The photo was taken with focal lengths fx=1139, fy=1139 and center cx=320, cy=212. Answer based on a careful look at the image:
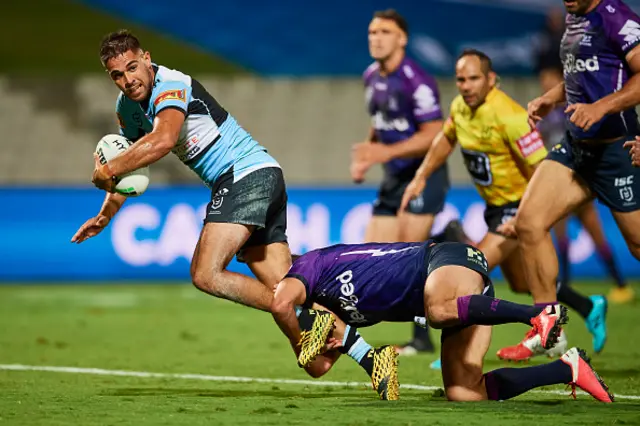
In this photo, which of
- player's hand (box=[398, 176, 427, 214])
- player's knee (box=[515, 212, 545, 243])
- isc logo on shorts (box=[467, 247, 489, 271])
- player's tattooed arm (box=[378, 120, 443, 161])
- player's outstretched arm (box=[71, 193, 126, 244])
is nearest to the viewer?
isc logo on shorts (box=[467, 247, 489, 271])

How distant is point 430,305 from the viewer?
5988mm

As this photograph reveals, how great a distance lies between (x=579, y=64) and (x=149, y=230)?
8.95m

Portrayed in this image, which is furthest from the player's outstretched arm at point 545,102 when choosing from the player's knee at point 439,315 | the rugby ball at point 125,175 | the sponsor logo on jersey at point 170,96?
the rugby ball at point 125,175

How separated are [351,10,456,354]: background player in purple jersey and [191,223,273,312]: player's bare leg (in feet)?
7.86

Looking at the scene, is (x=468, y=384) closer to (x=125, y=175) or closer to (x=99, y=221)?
(x=125, y=175)

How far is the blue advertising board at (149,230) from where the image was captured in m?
15.0

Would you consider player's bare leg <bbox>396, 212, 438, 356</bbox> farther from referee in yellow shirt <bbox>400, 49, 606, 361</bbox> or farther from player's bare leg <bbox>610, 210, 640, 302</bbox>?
player's bare leg <bbox>610, 210, 640, 302</bbox>

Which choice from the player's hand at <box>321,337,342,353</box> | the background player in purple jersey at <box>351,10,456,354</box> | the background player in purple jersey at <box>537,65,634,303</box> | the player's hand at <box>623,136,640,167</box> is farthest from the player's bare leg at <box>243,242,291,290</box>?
the background player in purple jersey at <box>537,65,634,303</box>

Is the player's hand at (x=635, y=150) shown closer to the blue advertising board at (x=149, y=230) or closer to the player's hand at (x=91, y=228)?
the player's hand at (x=91, y=228)

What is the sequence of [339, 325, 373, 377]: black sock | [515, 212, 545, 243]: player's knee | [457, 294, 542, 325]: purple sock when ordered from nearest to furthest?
[457, 294, 542, 325]: purple sock < [339, 325, 373, 377]: black sock < [515, 212, 545, 243]: player's knee

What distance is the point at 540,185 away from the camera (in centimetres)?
731

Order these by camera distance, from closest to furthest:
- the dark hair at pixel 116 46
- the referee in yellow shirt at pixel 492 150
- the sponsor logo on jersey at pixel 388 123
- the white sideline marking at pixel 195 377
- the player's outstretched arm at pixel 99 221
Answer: the dark hair at pixel 116 46 < the white sideline marking at pixel 195 377 < the player's outstretched arm at pixel 99 221 < the referee in yellow shirt at pixel 492 150 < the sponsor logo on jersey at pixel 388 123

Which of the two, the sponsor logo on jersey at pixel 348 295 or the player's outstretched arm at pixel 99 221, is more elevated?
the player's outstretched arm at pixel 99 221

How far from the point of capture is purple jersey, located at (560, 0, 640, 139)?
22.8 ft
